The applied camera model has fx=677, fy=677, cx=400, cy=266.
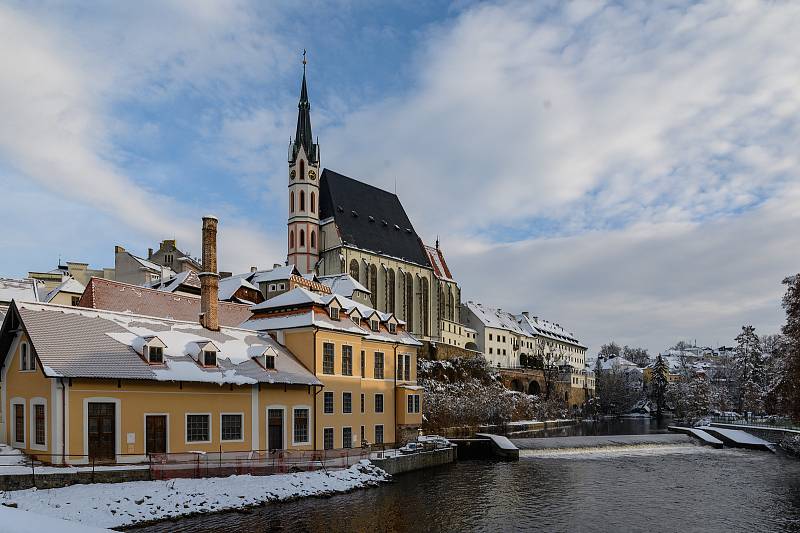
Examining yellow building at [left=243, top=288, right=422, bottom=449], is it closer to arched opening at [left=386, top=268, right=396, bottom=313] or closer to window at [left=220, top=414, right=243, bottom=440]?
window at [left=220, top=414, right=243, bottom=440]

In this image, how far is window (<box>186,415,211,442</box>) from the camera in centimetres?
3272

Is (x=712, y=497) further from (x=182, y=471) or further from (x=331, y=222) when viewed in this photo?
(x=331, y=222)

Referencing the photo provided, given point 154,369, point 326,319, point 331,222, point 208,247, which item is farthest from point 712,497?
point 331,222

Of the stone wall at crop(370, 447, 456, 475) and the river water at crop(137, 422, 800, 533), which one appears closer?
the river water at crop(137, 422, 800, 533)

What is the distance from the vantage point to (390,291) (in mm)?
93875

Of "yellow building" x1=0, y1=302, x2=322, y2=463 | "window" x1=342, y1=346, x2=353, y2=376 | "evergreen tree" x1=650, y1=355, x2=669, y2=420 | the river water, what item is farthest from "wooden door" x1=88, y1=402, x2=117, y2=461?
"evergreen tree" x1=650, y1=355, x2=669, y2=420

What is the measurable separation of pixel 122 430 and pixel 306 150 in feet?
214

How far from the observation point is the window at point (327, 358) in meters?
40.6

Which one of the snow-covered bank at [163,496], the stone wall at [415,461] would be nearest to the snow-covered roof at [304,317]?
the stone wall at [415,461]

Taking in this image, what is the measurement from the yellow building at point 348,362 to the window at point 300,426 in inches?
27.9

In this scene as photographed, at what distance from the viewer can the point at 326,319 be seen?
41.8 metres

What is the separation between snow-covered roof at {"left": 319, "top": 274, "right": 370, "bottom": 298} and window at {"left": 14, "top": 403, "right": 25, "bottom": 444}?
149ft

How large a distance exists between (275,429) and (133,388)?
8846 millimetres

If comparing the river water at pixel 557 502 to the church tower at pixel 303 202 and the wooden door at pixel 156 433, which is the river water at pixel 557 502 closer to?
the wooden door at pixel 156 433
